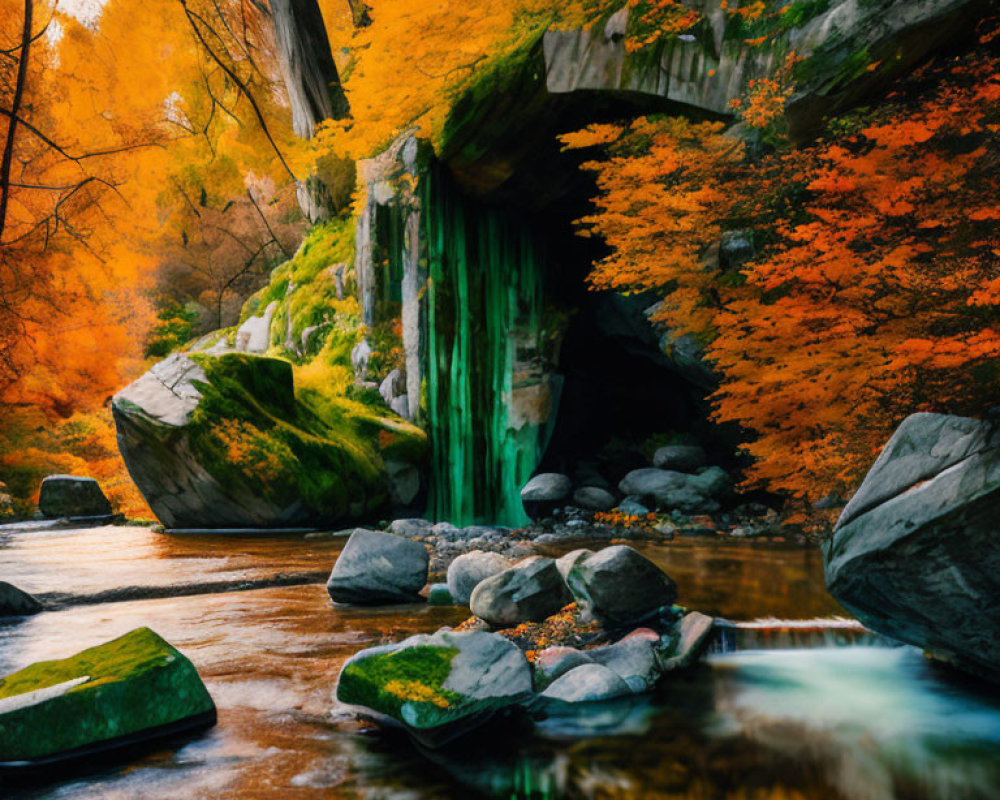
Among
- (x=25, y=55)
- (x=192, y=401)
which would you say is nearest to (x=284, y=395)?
(x=192, y=401)

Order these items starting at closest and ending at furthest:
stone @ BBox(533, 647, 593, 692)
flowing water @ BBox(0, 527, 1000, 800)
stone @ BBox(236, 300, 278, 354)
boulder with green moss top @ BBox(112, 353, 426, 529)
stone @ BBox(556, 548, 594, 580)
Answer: flowing water @ BBox(0, 527, 1000, 800) < stone @ BBox(533, 647, 593, 692) < stone @ BBox(556, 548, 594, 580) < boulder with green moss top @ BBox(112, 353, 426, 529) < stone @ BBox(236, 300, 278, 354)

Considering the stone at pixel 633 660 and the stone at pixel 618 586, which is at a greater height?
the stone at pixel 618 586

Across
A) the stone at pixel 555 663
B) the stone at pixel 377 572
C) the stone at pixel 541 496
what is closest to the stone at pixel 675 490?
the stone at pixel 541 496

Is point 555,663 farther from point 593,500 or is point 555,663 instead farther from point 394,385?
point 394,385

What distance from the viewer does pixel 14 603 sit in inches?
210

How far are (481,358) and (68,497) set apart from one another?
9.54 m

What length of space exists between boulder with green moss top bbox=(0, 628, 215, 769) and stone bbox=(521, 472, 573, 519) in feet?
36.9

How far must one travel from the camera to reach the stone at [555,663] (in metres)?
3.70

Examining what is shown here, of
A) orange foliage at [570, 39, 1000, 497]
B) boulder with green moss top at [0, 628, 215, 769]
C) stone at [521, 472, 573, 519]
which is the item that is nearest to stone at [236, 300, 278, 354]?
stone at [521, 472, 573, 519]

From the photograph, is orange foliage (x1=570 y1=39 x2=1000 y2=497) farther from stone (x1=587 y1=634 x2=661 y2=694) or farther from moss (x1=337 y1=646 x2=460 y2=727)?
moss (x1=337 y1=646 x2=460 y2=727)

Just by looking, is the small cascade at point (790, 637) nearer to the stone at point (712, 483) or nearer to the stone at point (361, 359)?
the stone at point (712, 483)

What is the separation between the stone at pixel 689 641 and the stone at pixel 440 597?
1.91m

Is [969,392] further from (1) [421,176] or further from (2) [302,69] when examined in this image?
(1) [421,176]

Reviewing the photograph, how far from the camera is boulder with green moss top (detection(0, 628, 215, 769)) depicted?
2664mm
